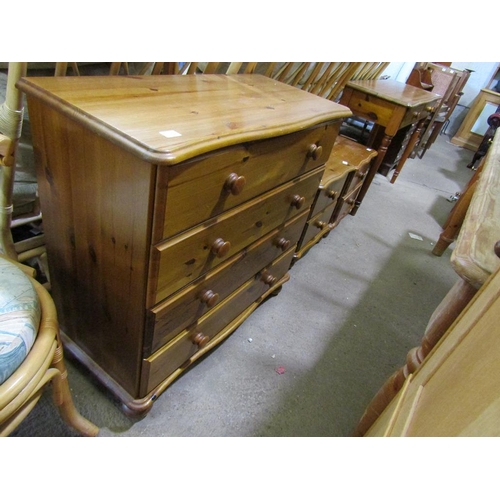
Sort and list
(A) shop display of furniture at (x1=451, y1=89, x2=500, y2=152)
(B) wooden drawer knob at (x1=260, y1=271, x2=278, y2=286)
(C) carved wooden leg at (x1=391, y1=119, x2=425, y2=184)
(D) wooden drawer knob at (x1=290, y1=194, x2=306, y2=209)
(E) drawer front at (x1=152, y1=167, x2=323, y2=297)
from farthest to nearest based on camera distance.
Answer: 1. (A) shop display of furniture at (x1=451, y1=89, x2=500, y2=152)
2. (C) carved wooden leg at (x1=391, y1=119, x2=425, y2=184)
3. (B) wooden drawer knob at (x1=260, y1=271, x2=278, y2=286)
4. (D) wooden drawer knob at (x1=290, y1=194, x2=306, y2=209)
5. (E) drawer front at (x1=152, y1=167, x2=323, y2=297)

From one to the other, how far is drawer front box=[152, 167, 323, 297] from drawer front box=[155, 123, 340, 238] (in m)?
0.03

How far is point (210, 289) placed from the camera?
1021 mm

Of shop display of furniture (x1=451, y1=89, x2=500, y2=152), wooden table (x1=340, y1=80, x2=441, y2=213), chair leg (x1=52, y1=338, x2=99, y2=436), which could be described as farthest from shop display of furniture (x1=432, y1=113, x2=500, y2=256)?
shop display of furniture (x1=451, y1=89, x2=500, y2=152)

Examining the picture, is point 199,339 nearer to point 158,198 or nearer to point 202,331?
point 202,331

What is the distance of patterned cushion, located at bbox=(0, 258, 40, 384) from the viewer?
0.62 metres

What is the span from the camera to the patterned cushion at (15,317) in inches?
24.3

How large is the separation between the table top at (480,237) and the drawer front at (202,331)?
705mm

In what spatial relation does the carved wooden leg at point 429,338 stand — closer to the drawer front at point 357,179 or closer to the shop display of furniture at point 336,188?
the shop display of furniture at point 336,188

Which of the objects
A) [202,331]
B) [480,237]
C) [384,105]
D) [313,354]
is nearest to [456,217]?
[384,105]

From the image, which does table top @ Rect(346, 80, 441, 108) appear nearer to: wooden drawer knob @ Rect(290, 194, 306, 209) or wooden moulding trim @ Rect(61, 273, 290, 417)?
wooden drawer knob @ Rect(290, 194, 306, 209)

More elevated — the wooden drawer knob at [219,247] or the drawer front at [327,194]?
the wooden drawer knob at [219,247]

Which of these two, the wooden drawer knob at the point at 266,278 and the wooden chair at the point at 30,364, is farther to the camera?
the wooden drawer knob at the point at 266,278

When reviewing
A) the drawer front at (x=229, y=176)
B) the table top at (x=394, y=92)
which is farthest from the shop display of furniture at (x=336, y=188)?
the drawer front at (x=229, y=176)
